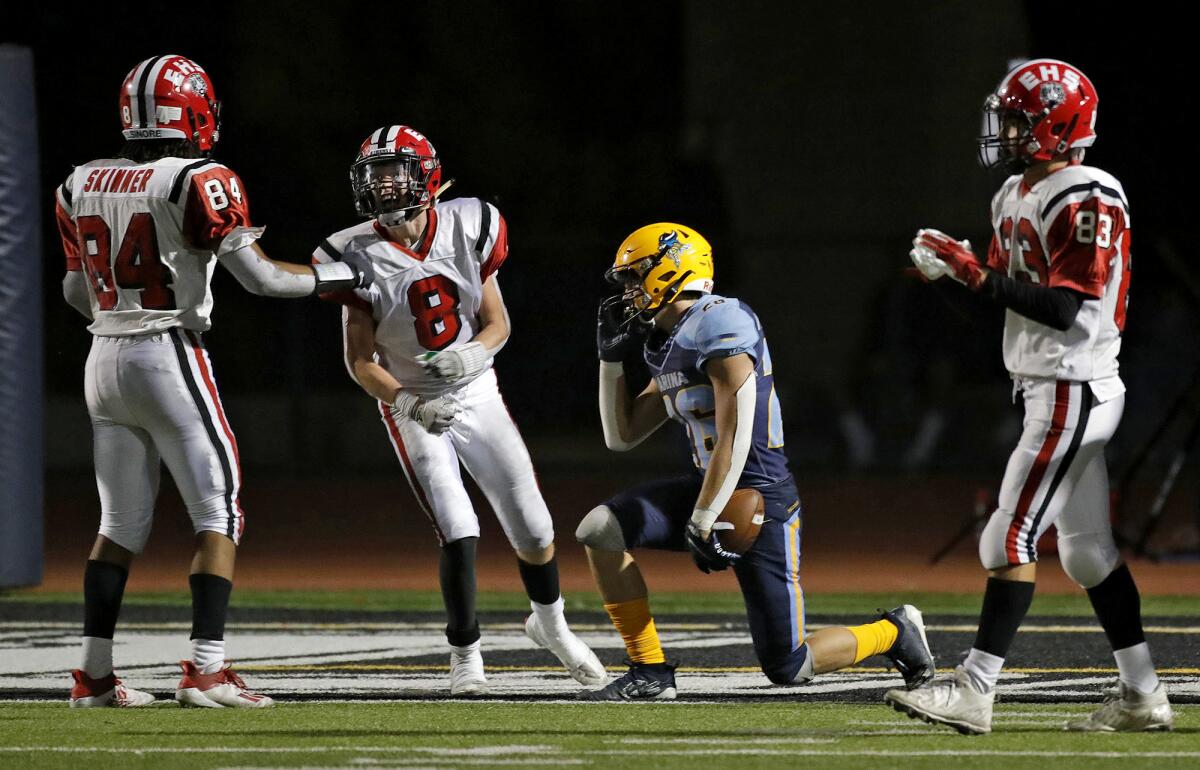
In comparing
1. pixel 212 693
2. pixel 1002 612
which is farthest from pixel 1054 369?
pixel 212 693

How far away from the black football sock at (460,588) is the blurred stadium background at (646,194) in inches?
271

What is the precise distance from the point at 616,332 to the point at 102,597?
1.70 metres

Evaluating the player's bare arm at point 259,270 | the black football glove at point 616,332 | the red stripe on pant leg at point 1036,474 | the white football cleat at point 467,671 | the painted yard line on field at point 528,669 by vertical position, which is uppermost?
the player's bare arm at point 259,270

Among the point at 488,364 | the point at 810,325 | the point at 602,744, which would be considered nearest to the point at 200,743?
the point at 602,744

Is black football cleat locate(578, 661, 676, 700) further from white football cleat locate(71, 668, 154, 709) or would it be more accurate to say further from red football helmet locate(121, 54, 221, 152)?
red football helmet locate(121, 54, 221, 152)

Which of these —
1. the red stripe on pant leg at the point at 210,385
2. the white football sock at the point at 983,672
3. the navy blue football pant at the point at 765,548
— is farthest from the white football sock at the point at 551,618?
the white football sock at the point at 983,672

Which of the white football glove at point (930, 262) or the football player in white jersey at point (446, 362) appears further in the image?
the football player in white jersey at point (446, 362)

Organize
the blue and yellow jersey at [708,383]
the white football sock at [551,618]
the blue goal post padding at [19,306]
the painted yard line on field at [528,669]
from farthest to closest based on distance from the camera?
the blue goal post padding at [19,306] → the painted yard line on field at [528,669] → the white football sock at [551,618] → the blue and yellow jersey at [708,383]

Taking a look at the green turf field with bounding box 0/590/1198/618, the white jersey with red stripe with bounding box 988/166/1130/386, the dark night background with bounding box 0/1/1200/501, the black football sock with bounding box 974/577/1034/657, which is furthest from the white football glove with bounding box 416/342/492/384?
the dark night background with bounding box 0/1/1200/501

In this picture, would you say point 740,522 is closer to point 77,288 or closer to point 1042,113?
point 1042,113

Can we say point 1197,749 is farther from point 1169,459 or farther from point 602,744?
point 1169,459

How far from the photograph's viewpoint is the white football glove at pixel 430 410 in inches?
227

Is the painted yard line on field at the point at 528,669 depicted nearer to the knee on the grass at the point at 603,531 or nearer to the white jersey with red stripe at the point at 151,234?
the knee on the grass at the point at 603,531

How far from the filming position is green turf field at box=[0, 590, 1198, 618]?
→ 8859mm
